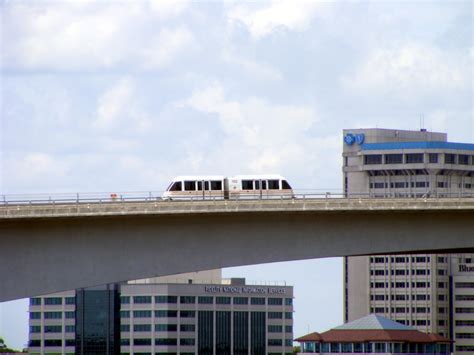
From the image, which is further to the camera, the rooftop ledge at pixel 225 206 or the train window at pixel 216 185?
the train window at pixel 216 185

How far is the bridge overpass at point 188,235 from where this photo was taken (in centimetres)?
7950

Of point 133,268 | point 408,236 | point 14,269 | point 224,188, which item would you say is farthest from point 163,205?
point 224,188

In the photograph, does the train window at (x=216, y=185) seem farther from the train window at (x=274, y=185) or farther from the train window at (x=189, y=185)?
the train window at (x=274, y=185)

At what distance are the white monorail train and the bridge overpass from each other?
1540 centimetres

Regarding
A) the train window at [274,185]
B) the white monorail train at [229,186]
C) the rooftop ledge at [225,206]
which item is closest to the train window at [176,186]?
the white monorail train at [229,186]

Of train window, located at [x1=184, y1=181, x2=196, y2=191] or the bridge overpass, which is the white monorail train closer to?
train window, located at [x1=184, y1=181, x2=196, y2=191]

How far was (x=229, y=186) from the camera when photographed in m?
101

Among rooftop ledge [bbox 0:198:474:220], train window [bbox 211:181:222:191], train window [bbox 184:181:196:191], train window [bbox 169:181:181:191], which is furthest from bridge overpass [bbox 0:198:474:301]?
train window [bbox 169:181:181:191]

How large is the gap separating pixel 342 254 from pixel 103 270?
42.9ft

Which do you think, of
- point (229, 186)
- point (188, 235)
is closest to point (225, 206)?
point (188, 235)

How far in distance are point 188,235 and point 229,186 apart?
66.7 feet

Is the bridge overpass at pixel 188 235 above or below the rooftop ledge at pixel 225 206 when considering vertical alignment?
below

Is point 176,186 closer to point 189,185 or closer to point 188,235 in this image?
point 189,185

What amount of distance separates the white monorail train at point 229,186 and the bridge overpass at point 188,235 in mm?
15404
